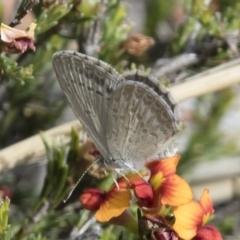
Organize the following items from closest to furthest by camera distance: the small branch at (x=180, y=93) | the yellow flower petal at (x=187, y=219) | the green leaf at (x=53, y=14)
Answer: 1. the yellow flower petal at (x=187, y=219)
2. the green leaf at (x=53, y=14)
3. the small branch at (x=180, y=93)

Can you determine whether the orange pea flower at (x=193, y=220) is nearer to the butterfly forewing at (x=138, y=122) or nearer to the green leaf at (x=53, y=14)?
the butterfly forewing at (x=138, y=122)

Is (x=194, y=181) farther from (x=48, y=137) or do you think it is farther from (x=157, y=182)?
(x=157, y=182)

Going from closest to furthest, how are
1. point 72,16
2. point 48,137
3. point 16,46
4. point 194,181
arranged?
point 16,46 < point 72,16 < point 48,137 < point 194,181

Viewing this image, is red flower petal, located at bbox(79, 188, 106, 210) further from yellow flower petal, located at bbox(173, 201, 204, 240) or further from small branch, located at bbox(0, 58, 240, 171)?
small branch, located at bbox(0, 58, 240, 171)

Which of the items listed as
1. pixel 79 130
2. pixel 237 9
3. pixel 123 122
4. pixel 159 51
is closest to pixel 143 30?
pixel 159 51

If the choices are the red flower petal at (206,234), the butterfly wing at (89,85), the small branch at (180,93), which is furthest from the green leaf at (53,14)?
the red flower petal at (206,234)

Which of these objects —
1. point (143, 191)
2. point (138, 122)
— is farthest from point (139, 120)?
point (143, 191)
